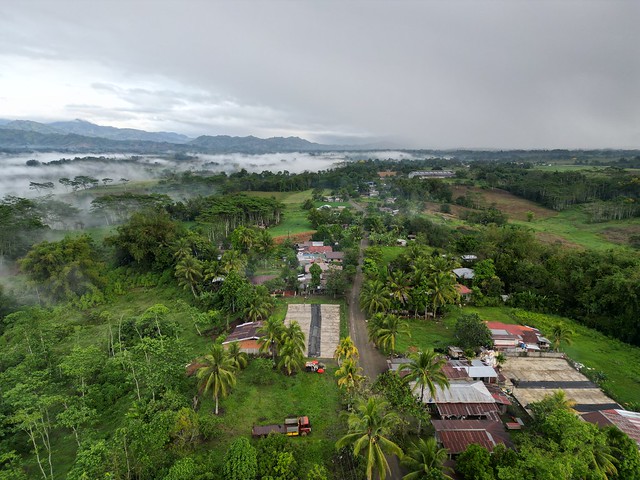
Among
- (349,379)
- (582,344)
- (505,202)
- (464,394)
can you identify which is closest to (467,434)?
(464,394)

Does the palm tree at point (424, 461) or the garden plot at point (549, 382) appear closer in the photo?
the palm tree at point (424, 461)

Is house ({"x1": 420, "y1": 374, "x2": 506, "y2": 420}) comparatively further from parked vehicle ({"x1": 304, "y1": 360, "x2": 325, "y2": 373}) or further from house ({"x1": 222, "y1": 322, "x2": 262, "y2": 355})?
house ({"x1": 222, "y1": 322, "x2": 262, "y2": 355})

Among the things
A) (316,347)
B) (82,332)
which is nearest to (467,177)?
(316,347)

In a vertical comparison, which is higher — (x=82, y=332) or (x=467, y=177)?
(x=467, y=177)

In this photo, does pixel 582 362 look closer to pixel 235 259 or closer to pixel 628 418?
pixel 628 418

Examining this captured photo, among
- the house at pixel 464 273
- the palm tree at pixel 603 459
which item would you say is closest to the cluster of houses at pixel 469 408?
the palm tree at pixel 603 459

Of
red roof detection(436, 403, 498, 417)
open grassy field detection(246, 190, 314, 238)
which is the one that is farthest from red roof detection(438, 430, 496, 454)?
open grassy field detection(246, 190, 314, 238)

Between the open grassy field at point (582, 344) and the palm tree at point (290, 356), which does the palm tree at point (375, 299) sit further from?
the palm tree at point (290, 356)
